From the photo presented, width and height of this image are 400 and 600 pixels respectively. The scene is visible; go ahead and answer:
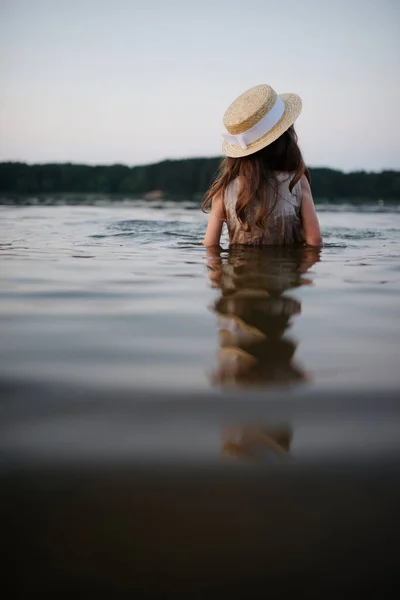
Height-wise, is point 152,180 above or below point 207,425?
above

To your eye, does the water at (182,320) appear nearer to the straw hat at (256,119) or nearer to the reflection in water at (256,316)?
the reflection in water at (256,316)

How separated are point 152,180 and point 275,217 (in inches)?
934

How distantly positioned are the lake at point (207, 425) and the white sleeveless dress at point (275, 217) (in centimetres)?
217

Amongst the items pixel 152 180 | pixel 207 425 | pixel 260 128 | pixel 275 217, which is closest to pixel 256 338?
pixel 207 425

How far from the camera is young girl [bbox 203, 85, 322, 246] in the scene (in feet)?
13.8

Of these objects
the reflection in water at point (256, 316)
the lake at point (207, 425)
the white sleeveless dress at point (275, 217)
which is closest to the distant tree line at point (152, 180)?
the white sleeveless dress at point (275, 217)

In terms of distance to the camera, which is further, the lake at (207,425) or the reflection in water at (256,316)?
the reflection in water at (256,316)

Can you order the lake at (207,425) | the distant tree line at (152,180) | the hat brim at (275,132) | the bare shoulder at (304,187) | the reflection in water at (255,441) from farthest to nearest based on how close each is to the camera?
the distant tree line at (152,180)
the bare shoulder at (304,187)
the hat brim at (275,132)
the reflection in water at (255,441)
the lake at (207,425)

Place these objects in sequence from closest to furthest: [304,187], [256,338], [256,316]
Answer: [256,338], [256,316], [304,187]

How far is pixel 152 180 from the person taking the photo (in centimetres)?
2752

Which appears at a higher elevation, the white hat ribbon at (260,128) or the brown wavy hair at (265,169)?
the white hat ribbon at (260,128)

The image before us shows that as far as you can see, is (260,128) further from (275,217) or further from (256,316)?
(256,316)

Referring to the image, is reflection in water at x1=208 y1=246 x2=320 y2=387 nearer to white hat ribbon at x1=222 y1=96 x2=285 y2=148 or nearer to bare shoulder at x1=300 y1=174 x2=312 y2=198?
bare shoulder at x1=300 y1=174 x2=312 y2=198

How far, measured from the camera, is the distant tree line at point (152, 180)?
24.3 m
